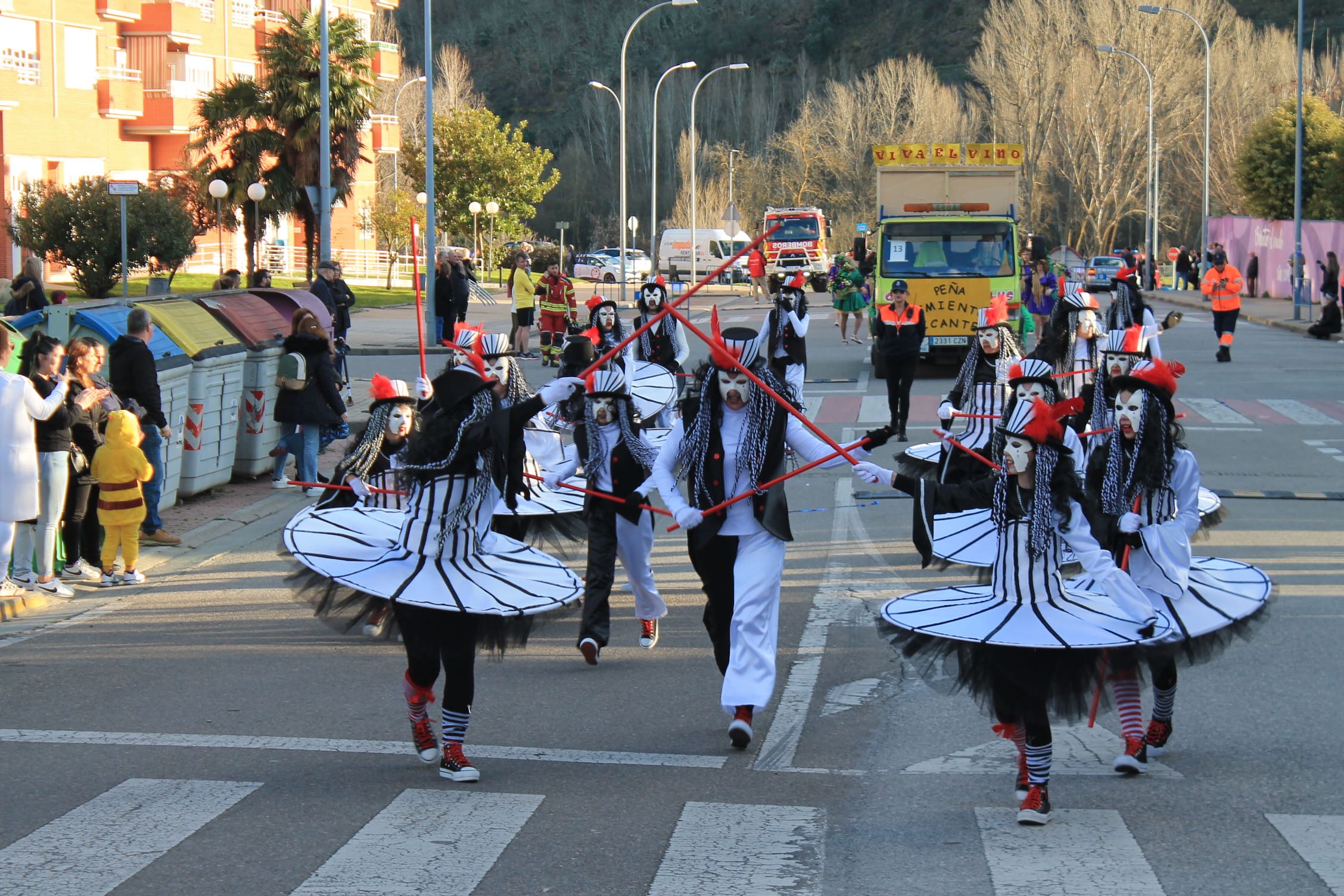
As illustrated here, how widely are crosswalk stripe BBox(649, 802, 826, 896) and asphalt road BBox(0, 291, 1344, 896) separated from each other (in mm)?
16

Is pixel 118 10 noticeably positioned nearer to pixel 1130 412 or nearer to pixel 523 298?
pixel 523 298

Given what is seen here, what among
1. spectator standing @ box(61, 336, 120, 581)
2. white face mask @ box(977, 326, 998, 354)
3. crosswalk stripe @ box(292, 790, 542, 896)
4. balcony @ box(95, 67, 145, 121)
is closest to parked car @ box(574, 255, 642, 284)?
balcony @ box(95, 67, 145, 121)

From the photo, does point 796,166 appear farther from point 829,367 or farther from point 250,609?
point 250,609

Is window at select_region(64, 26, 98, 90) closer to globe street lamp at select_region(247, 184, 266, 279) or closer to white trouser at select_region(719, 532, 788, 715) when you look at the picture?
globe street lamp at select_region(247, 184, 266, 279)

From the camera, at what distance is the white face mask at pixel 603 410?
870 cm

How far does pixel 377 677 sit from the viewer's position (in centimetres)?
830

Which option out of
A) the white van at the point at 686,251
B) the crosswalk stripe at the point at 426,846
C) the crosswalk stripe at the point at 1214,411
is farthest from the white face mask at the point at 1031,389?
the white van at the point at 686,251

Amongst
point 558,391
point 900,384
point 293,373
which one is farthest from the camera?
point 900,384

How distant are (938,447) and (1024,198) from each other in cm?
5700

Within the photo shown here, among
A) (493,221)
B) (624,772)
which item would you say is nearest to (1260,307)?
(493,221)

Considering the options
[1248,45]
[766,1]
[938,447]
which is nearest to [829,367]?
[938,447]

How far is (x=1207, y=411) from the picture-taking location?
1970 cm

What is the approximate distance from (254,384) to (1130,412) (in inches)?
414

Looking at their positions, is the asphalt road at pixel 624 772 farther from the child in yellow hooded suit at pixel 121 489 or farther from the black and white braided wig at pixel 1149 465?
the black and white braided wig at pixel 1149 465
